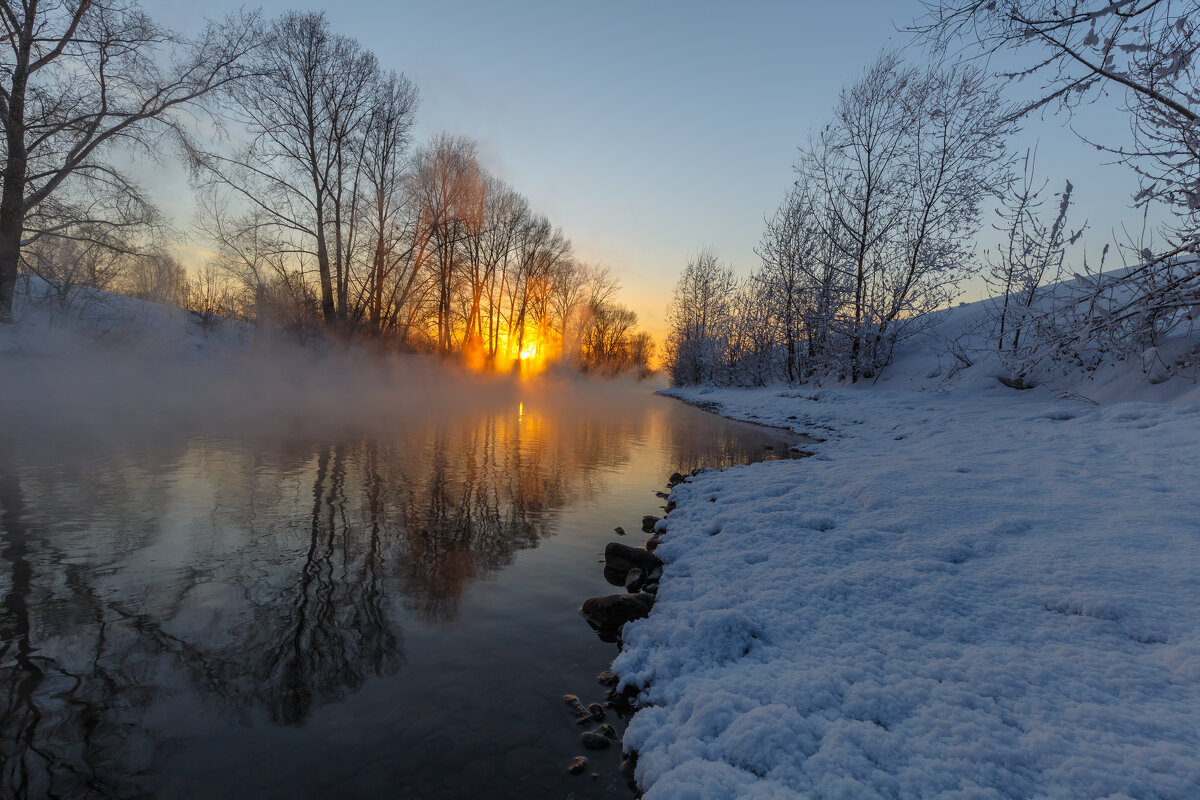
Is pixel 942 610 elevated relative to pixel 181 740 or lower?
elevated

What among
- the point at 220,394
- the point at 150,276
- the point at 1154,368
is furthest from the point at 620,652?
the point at 150,276

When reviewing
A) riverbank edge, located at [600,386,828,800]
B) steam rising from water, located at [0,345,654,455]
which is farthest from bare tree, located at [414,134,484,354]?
riverbank edge, located at [600,386,828,800]

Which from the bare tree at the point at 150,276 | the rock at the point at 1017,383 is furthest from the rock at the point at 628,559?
the bare tree at the point at 150,276

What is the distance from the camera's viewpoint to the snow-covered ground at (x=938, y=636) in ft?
6.46

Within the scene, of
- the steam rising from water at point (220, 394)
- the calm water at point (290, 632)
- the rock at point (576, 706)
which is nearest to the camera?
the calm water at point (290, 632)

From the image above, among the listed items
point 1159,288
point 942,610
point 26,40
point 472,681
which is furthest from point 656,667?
point 26,40

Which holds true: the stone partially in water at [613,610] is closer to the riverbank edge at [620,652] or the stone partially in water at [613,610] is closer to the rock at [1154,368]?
the riverbank edge at [620,652]

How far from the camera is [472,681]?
9.47 ft

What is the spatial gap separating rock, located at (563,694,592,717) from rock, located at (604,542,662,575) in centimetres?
171

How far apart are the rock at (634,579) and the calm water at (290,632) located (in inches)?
7.7

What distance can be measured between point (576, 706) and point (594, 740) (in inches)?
10.9

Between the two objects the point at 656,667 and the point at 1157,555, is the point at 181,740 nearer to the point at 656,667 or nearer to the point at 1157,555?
the point at 656,667

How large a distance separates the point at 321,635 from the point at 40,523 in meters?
3.60

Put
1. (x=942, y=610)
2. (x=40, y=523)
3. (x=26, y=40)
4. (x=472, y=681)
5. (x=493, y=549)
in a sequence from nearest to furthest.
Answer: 1. (x=472, y=681)
2. (x=942, y=610)
3. (x=40, y=523)
4. (x=493, y=549)
5. (x=26, y=40)
